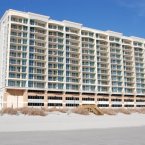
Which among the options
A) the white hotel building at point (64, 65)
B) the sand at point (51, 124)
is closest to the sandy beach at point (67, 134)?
the sand at point (51, 124)

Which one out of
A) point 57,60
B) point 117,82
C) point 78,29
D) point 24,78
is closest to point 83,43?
point 78,29

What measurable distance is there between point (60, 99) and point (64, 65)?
13636 mm

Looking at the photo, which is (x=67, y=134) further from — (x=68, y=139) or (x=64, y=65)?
(x=64, y=65)

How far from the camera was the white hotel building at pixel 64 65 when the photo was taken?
3465 inches

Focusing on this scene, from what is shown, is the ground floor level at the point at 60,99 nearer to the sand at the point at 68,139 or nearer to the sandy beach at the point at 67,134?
the sandy beach at the point at 67,134

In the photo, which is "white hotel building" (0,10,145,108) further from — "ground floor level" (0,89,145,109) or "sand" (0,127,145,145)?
"sand" (0,127,145,145)

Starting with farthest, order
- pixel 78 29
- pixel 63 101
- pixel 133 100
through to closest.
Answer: pixel 133 100
pixel 78 29
pixel 63 101

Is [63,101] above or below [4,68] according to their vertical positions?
below

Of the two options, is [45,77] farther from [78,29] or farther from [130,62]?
[130,62]

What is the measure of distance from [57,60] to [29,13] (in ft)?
68.4

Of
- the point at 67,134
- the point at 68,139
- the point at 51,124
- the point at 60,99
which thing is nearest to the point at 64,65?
the point at 60,99

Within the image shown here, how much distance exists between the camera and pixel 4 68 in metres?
88.9

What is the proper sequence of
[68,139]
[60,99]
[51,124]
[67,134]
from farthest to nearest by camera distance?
[60,99]
[51,124]
[67,134]
[68,139]

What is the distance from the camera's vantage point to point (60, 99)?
95.2 meters
